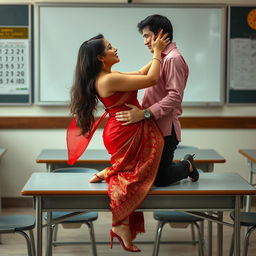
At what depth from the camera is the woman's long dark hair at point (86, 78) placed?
111 inches

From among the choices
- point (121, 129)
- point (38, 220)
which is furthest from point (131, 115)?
point (38, 220)

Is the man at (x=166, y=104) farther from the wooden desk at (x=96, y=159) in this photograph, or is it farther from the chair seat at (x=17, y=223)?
the wooden desk at (x=96, y=159)

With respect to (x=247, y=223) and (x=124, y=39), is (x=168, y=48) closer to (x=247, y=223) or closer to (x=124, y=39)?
(x=247, y=223)

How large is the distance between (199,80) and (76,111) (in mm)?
2797

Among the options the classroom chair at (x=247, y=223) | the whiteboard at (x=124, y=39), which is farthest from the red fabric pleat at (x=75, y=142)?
the whiteboard at (x=124, y=39)

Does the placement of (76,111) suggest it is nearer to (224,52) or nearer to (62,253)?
(62,253)

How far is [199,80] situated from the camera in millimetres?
5484

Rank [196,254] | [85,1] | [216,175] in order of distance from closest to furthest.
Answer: [216,175] < [196,254] < [85,1]

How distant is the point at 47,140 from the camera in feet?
18.1

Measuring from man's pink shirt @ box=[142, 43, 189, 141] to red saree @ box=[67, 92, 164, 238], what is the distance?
0.24 ft

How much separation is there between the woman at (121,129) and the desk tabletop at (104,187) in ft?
0.29

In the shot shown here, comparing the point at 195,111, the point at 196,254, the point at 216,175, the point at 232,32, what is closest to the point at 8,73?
the point at 195,111

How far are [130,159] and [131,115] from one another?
22 centimetres

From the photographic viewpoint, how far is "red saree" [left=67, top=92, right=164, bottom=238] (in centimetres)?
275
